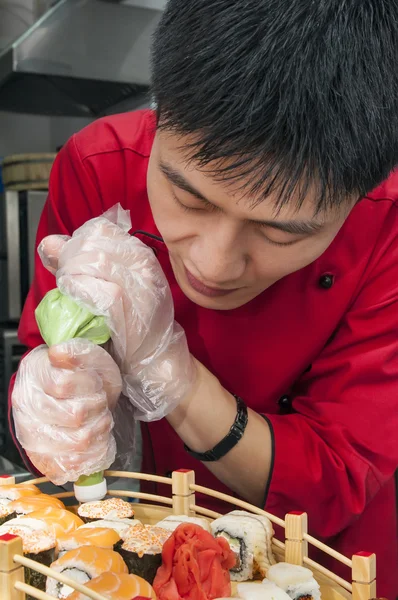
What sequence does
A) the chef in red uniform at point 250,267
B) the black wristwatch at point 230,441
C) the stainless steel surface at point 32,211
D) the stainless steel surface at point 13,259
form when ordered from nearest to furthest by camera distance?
the chef in red uniform at point 250,267 → the black wristwatch at point 230,441 → the stainless steel surface at point 32,211 → the stainless steel surface at point 13,259

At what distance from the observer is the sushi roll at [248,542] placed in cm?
90

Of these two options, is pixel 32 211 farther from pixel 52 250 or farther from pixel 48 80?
pixel 52 250

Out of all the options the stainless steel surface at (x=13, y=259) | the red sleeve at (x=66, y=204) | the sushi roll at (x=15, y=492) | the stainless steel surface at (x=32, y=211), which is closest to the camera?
the sushi roll at (x=15, y=492)

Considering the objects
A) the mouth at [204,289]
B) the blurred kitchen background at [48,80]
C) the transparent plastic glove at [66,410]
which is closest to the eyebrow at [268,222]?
the mouth at [204,289]

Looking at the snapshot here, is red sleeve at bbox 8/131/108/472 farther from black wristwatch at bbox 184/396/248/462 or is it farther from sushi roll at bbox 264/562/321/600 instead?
sushi roll at bbox 264/562/321/600

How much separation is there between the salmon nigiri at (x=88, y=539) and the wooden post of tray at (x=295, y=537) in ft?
0.72

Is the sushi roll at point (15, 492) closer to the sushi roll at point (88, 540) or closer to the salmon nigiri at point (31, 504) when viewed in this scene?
the salmon nigiri at point (31, 504)

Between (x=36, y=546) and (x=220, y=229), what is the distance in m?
0.46

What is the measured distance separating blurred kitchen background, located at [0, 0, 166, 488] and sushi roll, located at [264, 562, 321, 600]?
180 cm

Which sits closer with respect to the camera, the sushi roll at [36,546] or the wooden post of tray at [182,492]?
the sushi roll at [36,546]

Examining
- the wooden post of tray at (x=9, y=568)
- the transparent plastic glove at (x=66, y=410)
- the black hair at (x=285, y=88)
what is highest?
the black hair at (x=285, y=88)

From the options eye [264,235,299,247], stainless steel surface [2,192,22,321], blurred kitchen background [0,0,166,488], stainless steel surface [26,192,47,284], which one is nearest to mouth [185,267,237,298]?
eye [264,235,299,247]

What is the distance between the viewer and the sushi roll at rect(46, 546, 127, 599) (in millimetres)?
807

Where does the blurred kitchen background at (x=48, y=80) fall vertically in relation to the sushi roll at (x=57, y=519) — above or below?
above
